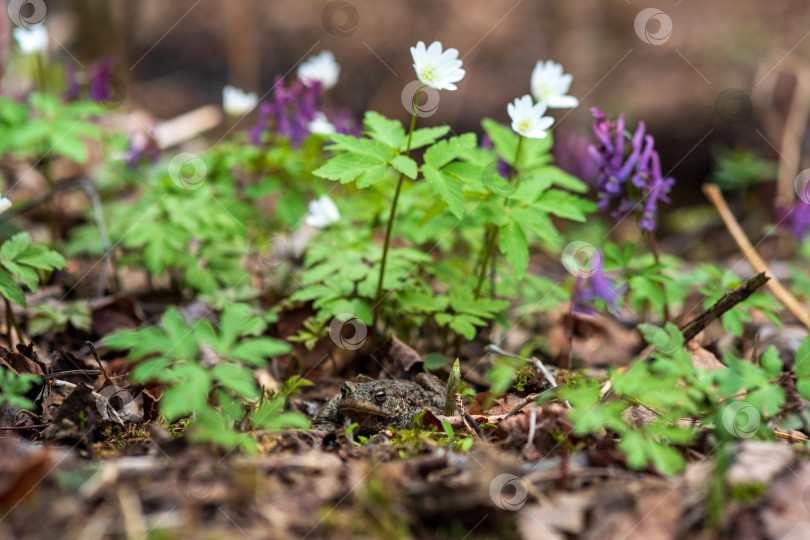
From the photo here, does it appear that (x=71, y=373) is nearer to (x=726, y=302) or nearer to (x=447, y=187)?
(x=447, y=187)

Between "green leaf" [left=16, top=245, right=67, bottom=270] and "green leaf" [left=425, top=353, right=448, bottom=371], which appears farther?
"green leaf" [left=425, top=353, right=448, bottom=371]

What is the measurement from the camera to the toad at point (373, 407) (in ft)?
7.89

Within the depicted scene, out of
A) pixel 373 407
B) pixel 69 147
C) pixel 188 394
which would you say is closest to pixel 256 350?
pixel 188 394

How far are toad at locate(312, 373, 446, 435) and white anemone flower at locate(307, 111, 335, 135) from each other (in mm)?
1482

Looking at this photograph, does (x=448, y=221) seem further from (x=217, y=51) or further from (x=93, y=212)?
(x=217, y=51)

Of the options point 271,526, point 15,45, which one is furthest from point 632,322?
point 15,45

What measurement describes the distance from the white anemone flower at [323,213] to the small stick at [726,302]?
1.76 metres

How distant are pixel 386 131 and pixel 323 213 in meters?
0.78

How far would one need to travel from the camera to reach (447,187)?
243cm

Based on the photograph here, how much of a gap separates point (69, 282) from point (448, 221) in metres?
2.34

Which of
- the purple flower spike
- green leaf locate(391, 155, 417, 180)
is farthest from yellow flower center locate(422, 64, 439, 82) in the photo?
the purple flower spike

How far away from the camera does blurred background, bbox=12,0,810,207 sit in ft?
23.9

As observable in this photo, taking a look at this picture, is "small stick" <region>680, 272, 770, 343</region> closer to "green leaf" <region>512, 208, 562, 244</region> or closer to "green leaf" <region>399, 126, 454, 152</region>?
"green leaf" <region>512, 208, 562, 244</region>

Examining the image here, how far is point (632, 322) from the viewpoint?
13.2ft
